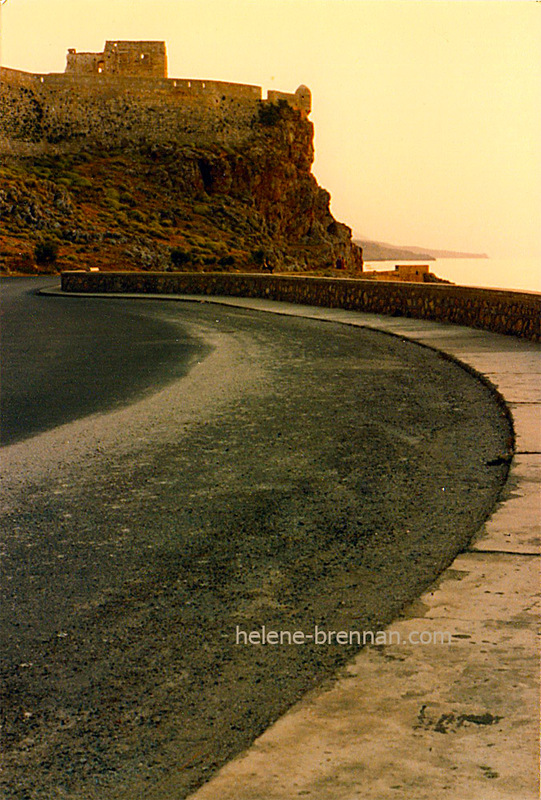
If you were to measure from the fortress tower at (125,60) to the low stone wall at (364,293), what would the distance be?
212ft

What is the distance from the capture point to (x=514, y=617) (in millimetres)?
3836

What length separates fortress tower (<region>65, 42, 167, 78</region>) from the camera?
9719 centimetres

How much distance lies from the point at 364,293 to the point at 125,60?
80752 millimetres

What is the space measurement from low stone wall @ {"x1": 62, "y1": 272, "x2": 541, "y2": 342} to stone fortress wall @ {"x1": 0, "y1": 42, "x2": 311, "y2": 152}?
190 feet

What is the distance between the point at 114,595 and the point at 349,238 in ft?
336

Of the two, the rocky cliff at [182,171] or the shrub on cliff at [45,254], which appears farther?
the rocky cliff at [182,171]

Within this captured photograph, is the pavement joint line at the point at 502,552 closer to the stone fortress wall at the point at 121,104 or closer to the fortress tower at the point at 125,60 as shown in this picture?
the stone fortress wall at the point at 121,104

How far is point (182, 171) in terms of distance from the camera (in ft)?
302

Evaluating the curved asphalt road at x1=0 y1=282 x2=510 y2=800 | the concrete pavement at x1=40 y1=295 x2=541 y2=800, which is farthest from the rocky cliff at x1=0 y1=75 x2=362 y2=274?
the concrete pavement at x1=40 y1=295 x2=541 y2=800

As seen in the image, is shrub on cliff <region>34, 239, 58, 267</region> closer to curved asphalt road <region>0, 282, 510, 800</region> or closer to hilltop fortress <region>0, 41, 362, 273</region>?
hilltop fortress <region>0, 41, 362, 273</region>

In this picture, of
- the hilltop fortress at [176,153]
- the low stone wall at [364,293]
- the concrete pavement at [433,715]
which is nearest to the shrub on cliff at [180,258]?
the hilltop fortress at [176,153]

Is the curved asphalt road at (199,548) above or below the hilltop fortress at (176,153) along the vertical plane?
below

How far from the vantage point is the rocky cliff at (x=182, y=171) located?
82562 mm

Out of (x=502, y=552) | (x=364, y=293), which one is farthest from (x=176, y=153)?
(x=502, y=552)
